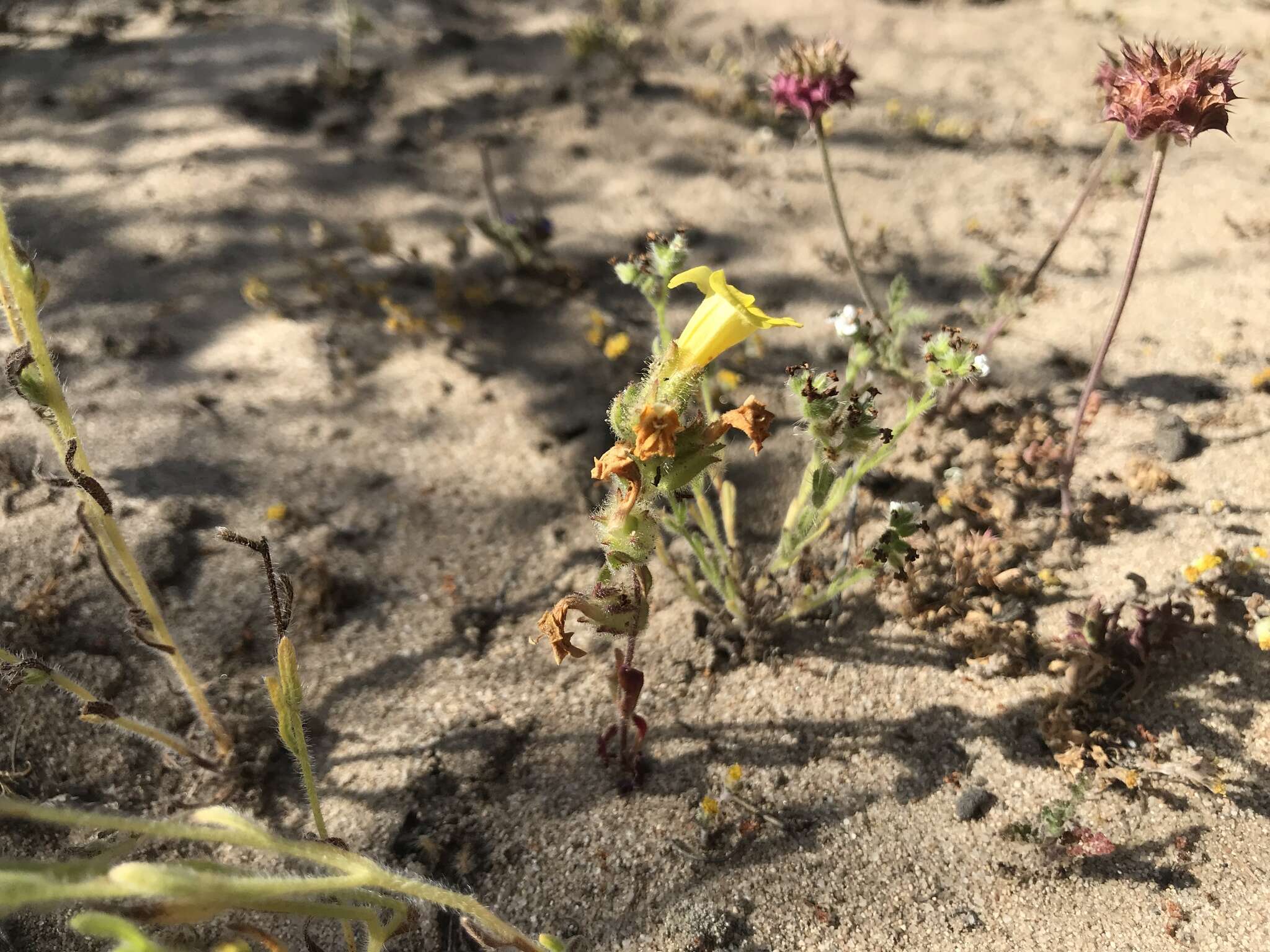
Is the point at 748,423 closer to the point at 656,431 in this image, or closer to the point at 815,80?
the point at 656,431

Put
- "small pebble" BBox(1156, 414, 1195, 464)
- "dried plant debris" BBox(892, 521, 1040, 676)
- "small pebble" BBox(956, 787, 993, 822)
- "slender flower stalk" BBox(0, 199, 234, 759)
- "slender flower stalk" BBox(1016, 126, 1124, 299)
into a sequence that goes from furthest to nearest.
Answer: "small pebble" BBox(1156, 414, 1195, 464) → "slender flower stalk" BBox(1016, 126, 1124, 299) → "dried plant debris" BBox(892, 521, 1040, 676) → "small pebble" BBox(956, 787, 993, 822) → "slender flower stalk" BBox(0, 199, 234, 759)

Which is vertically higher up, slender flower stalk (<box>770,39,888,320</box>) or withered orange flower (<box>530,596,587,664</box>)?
slender flower stalk (<box>770,39,888,320</box>)

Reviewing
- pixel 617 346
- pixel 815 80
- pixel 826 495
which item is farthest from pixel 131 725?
pixel 815 80

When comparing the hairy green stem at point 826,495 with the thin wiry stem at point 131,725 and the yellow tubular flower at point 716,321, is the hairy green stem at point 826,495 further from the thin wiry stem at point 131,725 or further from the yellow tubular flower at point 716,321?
the thin wiry stem at point 131,725

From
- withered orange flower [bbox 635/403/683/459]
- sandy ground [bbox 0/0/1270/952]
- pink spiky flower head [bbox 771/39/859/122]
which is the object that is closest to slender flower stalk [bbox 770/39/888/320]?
pink spiky flower head [bbox 771/39/859/122]

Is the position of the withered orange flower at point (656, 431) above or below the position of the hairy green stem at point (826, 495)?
above

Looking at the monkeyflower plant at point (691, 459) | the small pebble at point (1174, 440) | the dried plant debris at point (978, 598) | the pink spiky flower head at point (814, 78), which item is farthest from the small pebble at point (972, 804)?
the pink spiky flower head at point (814, 78)

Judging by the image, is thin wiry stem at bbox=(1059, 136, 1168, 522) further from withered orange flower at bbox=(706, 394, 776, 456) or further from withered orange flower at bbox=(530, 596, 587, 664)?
withered orange flower at bbox=(530, 596, 587, 664)

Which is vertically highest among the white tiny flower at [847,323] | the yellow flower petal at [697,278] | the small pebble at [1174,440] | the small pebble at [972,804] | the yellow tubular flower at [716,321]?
the yellow flower petal at [697,278]
